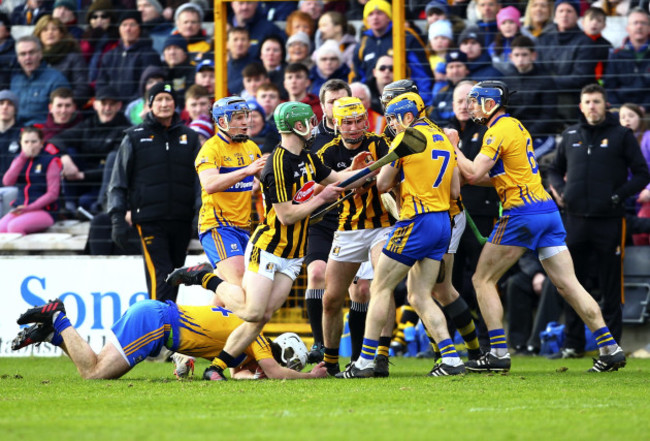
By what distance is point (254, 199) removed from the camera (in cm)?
1343

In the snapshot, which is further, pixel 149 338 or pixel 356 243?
pixel 356 243

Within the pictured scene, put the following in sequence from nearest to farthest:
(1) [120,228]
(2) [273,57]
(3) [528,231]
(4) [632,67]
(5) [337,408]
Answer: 1. (5) [337,408]
2. (3) [528,231]
3. (1) [120,228]
4. (4) [632,67]
5. (2) [273,57]

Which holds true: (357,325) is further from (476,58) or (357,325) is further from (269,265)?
(476,58)

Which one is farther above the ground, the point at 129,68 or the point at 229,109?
the point at 129,68

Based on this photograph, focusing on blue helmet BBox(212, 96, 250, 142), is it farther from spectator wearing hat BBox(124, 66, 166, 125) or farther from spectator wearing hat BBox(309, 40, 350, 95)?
spectator wearing hat BBox(124, 66, 166, 125)

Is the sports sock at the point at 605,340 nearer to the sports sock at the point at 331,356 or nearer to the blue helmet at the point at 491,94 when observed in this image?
the blue helmet at the point at 491,94

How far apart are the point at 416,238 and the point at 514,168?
1246mm

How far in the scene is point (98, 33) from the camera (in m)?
16.2

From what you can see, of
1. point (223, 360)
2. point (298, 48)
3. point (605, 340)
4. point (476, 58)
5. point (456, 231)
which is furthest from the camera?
point (298, 48)

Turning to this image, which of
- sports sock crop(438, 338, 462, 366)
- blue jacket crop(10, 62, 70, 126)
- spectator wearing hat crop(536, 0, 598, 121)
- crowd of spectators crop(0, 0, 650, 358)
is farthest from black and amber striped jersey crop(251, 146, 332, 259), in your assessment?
blue jacket crop(10, 62, 70, 126)

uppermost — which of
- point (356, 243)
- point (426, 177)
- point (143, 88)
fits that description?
point (143, 88)

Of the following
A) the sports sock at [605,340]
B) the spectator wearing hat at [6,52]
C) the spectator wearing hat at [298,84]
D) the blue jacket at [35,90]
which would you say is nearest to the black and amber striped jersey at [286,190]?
the sports sock at [605,340]

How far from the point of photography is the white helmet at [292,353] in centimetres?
971

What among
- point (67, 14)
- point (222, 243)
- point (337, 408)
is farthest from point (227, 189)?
point (67, 14)
